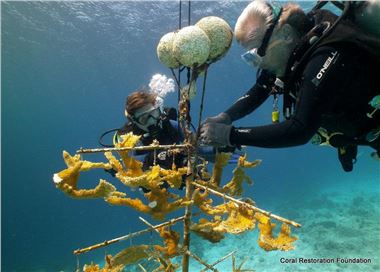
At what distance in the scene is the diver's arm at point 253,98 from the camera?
4070 millimetres

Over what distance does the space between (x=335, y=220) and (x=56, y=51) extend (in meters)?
32.5

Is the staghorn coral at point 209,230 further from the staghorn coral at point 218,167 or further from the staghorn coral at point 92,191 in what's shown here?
the staghorn coral at point 92,191

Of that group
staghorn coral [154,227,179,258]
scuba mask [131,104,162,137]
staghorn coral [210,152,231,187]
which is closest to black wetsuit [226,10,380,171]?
staghorn coral [210,152,231,187]

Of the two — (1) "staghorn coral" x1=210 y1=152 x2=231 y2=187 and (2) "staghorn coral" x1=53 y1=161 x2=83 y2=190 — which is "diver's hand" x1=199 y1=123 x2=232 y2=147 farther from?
(2) "staghorn coral" x1=53 y1=161 x2=83 y2=190

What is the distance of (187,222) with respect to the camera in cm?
244

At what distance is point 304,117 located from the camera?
8.60 ft

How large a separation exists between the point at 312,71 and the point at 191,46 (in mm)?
1033

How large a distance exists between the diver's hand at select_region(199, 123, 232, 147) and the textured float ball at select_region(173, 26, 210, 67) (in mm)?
547

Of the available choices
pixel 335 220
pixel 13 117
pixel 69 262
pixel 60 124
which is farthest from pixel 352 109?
pixel 60 124

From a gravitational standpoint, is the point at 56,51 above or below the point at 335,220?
above

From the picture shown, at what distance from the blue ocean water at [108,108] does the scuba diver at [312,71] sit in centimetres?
135

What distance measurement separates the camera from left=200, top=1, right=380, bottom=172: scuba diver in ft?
8.70

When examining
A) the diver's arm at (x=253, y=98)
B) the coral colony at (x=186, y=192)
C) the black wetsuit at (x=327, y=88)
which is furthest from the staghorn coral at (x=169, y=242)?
the diver's arm at (x=253, y=98)

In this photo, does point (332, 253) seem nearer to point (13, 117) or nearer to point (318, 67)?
point (318, 67)
